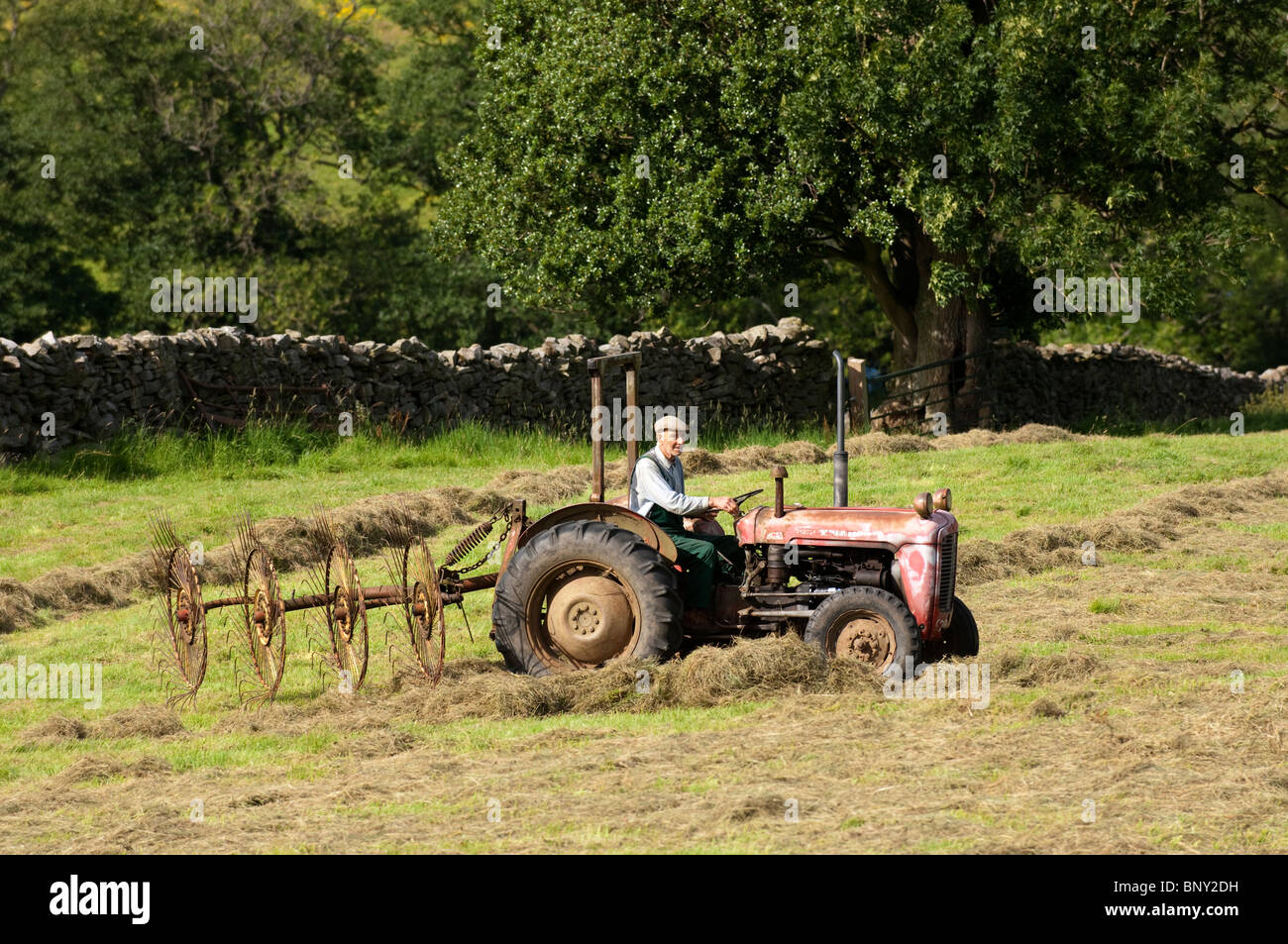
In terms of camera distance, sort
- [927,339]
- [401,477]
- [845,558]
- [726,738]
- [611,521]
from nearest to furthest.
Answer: [726,738], [611,521], [845,558], [401,477], [927,339]

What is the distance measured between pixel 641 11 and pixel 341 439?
25.0ft

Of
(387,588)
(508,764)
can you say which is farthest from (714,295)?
(508,764)

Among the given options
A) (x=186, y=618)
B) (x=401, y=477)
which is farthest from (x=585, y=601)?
(x=401, y=477)

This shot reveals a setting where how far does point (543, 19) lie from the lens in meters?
23.3

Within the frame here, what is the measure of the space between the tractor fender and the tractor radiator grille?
1.53m

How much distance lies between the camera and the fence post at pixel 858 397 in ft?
72.4

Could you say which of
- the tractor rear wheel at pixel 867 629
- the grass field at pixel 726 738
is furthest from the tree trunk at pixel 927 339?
the tractor rear wheel at pixel 867 629

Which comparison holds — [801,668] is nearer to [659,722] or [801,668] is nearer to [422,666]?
[659,722]

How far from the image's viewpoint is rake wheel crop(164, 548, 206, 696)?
9148 millimetres

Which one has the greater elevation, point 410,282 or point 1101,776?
point 410,282

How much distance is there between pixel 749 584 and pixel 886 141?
12418 mm

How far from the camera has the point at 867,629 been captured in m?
8.55

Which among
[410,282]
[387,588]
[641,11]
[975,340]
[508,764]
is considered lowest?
[508,764]

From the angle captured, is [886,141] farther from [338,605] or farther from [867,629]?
[338,605]
